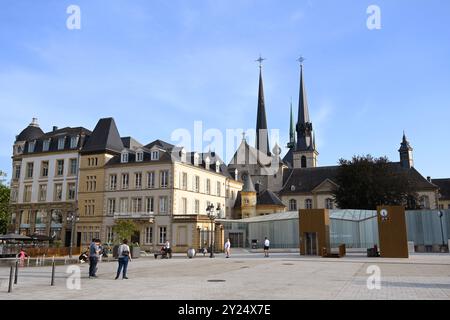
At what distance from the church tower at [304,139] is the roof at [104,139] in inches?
1770

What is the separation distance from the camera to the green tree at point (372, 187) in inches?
2074

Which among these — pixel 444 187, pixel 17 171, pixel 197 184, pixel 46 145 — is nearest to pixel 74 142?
pixel 46 145

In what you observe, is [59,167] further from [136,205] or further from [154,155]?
[154,155]

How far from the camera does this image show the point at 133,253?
110 ft

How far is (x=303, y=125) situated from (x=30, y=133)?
53.1 m

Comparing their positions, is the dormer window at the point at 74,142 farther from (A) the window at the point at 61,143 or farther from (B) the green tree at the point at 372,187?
(B) the green tree at the point at 372,187

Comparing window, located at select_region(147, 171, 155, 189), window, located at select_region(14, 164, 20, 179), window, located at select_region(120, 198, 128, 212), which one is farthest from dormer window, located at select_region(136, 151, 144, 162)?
window, located at select_region(14, 164, 20, 179)

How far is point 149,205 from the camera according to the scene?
162 ft

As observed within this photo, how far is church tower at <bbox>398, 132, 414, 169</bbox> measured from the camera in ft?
245

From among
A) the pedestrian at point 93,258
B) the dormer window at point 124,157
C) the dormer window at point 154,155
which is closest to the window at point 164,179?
the dormer window at point 154,155

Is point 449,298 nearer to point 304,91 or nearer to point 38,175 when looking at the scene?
point 38,175

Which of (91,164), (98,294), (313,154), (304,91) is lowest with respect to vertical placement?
(98,294)
